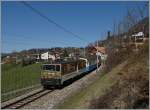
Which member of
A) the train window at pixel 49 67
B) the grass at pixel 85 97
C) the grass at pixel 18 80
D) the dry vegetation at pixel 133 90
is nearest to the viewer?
the dry vegetation at pixel 133 90

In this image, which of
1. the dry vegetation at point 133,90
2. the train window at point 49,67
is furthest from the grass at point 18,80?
the dry vegetation at point 133,90

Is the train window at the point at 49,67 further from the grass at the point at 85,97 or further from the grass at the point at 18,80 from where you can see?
the grass at the point at 85,97

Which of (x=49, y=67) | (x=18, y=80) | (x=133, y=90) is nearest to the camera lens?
(x=133, y=90)

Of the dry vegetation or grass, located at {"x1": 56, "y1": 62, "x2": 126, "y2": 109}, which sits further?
grass, located at {"x1": 56, "y1": 62, "x2": 126, "y2": 109}

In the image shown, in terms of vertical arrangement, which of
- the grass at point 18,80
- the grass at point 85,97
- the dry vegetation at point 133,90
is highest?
the dry vegetation at point 133,90

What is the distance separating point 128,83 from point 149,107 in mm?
2537

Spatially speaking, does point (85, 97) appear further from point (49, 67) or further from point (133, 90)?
point (49, 67)

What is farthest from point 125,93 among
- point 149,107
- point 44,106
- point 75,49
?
point 75,49

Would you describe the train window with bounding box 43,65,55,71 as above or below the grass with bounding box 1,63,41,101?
above

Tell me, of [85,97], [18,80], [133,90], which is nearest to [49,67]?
[85,97]

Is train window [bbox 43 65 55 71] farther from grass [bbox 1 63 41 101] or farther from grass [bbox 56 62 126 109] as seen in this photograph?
grass [bbox 56 62 126 109]

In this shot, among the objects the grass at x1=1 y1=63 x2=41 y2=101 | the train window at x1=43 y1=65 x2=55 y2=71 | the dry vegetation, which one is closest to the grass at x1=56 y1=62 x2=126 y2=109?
the dry vegetation

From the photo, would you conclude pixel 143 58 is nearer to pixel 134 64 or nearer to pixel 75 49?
pixel 134 64

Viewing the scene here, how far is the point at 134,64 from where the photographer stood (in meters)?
13.2
